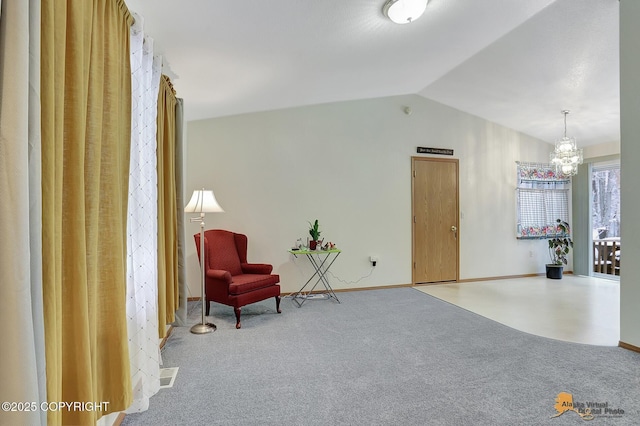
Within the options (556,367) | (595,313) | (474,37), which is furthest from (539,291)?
(474,37)

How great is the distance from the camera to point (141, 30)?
1.74 meters

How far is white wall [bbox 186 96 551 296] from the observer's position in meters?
4.38

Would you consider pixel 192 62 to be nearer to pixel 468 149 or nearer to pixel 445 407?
pixel 445 407

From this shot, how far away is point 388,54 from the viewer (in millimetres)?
3416

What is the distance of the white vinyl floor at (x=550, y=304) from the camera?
3.09 meters

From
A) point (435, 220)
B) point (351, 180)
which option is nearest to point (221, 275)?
point (351, 180)

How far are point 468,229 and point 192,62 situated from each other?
188 inches

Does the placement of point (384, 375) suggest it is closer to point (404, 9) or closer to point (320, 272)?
point (320, 272)

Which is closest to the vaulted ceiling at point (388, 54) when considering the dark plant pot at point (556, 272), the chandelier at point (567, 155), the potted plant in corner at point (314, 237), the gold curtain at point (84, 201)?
the chandelier at point (567, 155)

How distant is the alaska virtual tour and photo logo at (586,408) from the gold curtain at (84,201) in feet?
7.65

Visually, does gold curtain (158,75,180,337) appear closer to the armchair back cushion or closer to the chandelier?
the armchair back cushion

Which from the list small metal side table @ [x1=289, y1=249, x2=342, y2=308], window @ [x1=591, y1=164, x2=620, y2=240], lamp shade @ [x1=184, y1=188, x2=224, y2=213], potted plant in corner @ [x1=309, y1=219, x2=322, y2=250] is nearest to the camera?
lamp shade @ [x1=184, y1=188, x2=224, y2=213]

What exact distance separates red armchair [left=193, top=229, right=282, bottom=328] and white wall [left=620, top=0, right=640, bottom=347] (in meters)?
3.28

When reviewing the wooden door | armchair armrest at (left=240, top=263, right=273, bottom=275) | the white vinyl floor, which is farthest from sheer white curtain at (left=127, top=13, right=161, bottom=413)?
the wooden door
